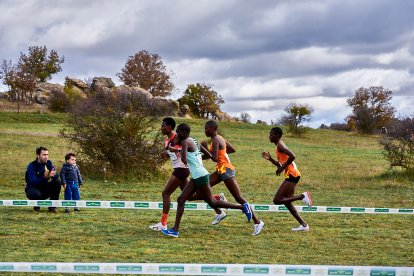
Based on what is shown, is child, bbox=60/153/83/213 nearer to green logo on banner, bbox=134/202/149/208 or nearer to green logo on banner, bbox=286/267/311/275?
green logo on banner, bbox=134/202/149/208

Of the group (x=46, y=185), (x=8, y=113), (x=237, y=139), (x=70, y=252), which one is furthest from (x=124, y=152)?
(x=8, y=113)

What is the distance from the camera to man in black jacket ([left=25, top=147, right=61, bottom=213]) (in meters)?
12.8

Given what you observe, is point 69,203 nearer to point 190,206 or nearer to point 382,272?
point 190,206

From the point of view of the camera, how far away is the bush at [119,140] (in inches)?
777

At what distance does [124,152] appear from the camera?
19.6m

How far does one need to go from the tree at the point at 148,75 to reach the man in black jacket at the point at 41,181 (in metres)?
60.7

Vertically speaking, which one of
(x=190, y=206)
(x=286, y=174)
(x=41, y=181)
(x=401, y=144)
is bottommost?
(x=190, y=206)

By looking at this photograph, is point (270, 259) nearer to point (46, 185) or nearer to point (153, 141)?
point (46, 185)

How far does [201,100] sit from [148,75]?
6961 millimetres

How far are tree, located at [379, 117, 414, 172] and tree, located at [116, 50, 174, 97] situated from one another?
5269cm

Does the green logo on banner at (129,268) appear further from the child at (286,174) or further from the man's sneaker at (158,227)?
the child at (286,174)

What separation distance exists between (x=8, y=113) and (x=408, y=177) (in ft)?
112

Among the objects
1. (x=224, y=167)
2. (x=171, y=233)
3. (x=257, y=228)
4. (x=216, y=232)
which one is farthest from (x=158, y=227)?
(x=257, y=228)

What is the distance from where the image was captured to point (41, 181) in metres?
12.8
